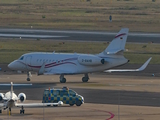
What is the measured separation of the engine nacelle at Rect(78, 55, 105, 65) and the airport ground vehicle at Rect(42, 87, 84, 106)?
16492 millimetres

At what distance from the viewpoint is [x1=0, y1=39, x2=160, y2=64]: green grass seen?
9050cm

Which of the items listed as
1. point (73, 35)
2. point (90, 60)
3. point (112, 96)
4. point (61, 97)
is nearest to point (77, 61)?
point (90, 60)

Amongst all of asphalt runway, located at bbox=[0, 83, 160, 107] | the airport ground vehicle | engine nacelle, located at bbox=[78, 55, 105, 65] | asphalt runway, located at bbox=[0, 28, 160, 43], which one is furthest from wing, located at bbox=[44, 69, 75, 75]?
asphalt runway, located at bbox=[0, 28, 160, 43]

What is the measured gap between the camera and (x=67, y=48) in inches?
3912

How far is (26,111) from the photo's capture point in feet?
151

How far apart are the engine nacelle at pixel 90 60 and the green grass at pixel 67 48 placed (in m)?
22.3

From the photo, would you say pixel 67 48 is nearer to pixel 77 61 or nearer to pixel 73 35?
pixel 73 35

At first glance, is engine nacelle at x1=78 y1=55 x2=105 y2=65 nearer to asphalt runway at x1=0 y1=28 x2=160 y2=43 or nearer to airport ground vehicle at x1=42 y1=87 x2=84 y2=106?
airport ground vehicle at x1=42 y1=87 x2=84 y2=106

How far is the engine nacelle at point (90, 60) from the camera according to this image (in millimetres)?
64750

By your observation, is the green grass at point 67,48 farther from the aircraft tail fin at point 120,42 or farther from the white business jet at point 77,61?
the aircraft tail fin at point 120,42

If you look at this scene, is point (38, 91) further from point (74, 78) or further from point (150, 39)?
point (150, 39)

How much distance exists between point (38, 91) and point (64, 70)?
26.6ft

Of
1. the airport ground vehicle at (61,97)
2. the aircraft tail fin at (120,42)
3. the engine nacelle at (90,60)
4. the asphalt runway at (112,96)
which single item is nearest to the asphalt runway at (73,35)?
the engine nacelle at (90,60)

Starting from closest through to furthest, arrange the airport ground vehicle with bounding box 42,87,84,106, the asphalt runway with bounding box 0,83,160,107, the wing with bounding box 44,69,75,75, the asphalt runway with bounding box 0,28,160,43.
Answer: the airport ground vehicle with bounding box 42,87,84,106 < the asphalt runway with bounding box 0,83,160,107 < the wing with bounding box 44,69,75,75 < the asphalt runway with bounding box 0,28,160,43
